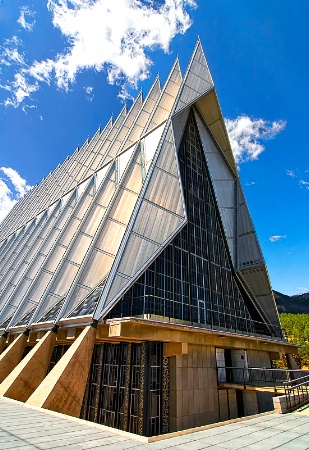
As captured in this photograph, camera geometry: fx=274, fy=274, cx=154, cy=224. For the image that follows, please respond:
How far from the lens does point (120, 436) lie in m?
5.74

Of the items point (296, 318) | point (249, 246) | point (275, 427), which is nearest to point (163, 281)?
point (275, 427)

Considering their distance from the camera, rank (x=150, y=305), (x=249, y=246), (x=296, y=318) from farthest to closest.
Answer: (x=296, y=318), (x=249, y=246), (x=150, y=305)

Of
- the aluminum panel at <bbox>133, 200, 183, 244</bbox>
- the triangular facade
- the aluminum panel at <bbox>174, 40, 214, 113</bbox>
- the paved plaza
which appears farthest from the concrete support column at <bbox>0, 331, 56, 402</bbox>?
the aluminum panel at <bbox>174, 40, 214, 113</bbox>

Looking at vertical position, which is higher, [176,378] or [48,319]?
[48,319]

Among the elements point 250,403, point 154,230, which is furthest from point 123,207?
point 250,403

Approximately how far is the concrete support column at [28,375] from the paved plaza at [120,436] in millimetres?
4038

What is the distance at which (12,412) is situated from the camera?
827 centimetres

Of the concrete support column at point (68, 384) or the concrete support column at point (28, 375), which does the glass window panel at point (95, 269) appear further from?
the concrete support column at point (68, 384)

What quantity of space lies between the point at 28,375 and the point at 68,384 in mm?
3352

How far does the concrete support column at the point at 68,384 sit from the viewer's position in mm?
9414

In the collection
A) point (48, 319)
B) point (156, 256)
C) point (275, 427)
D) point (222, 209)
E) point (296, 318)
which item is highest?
point (296, 318)

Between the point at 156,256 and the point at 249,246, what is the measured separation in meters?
12.8

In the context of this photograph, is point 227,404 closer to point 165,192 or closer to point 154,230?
point 154,230

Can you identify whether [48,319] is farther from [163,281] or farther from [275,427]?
[275,427]
